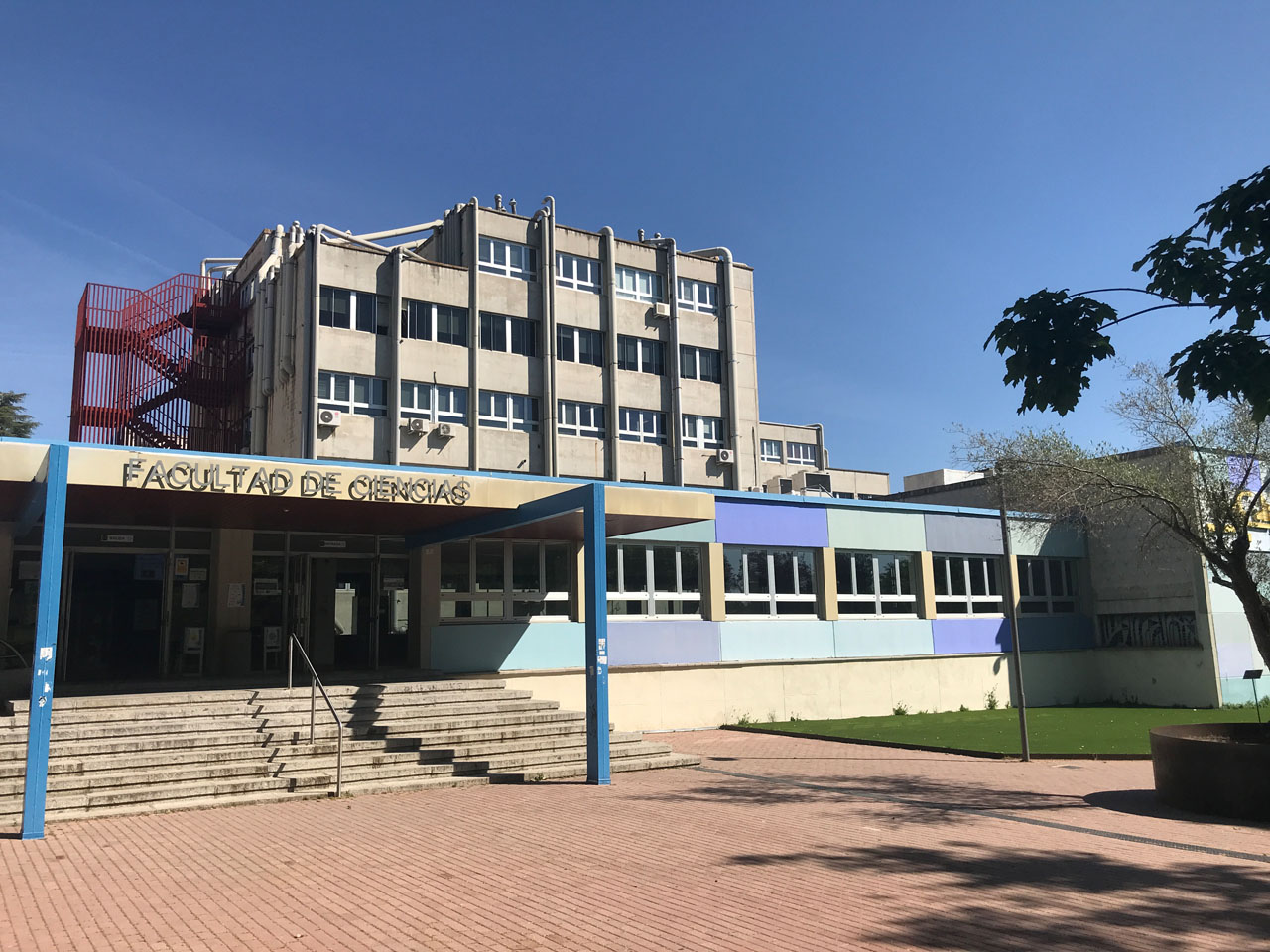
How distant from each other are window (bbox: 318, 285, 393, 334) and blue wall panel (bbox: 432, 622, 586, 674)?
73.6 ft

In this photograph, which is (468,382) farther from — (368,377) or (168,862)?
(168,862)

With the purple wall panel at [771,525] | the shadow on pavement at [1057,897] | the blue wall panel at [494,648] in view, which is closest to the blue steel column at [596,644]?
the shadow on pavement at [1057,897]

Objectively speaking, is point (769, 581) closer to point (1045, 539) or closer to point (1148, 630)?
point (1045, 539)

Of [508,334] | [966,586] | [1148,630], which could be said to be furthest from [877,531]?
[508,334]

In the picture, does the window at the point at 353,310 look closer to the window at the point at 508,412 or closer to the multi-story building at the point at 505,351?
the multi-story building at the point at 505,351

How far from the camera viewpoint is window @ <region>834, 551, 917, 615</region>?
2309 centimetres

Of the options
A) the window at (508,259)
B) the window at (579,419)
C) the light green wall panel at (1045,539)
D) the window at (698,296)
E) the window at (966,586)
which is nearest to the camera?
the window at (966,586)

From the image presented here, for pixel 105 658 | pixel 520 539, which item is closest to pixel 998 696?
pixel 520 539

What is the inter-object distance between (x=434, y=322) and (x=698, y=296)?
1390 centimetres

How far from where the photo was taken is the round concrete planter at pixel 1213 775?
398 inches

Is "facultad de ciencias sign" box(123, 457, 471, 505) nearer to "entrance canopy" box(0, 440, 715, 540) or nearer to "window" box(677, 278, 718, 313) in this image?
"entrance canopy" box(0, 440, 715, 540)

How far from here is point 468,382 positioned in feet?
132

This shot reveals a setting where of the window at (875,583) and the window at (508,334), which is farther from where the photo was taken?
the window at (508,334)

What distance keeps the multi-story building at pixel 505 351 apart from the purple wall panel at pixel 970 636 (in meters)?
20.3
